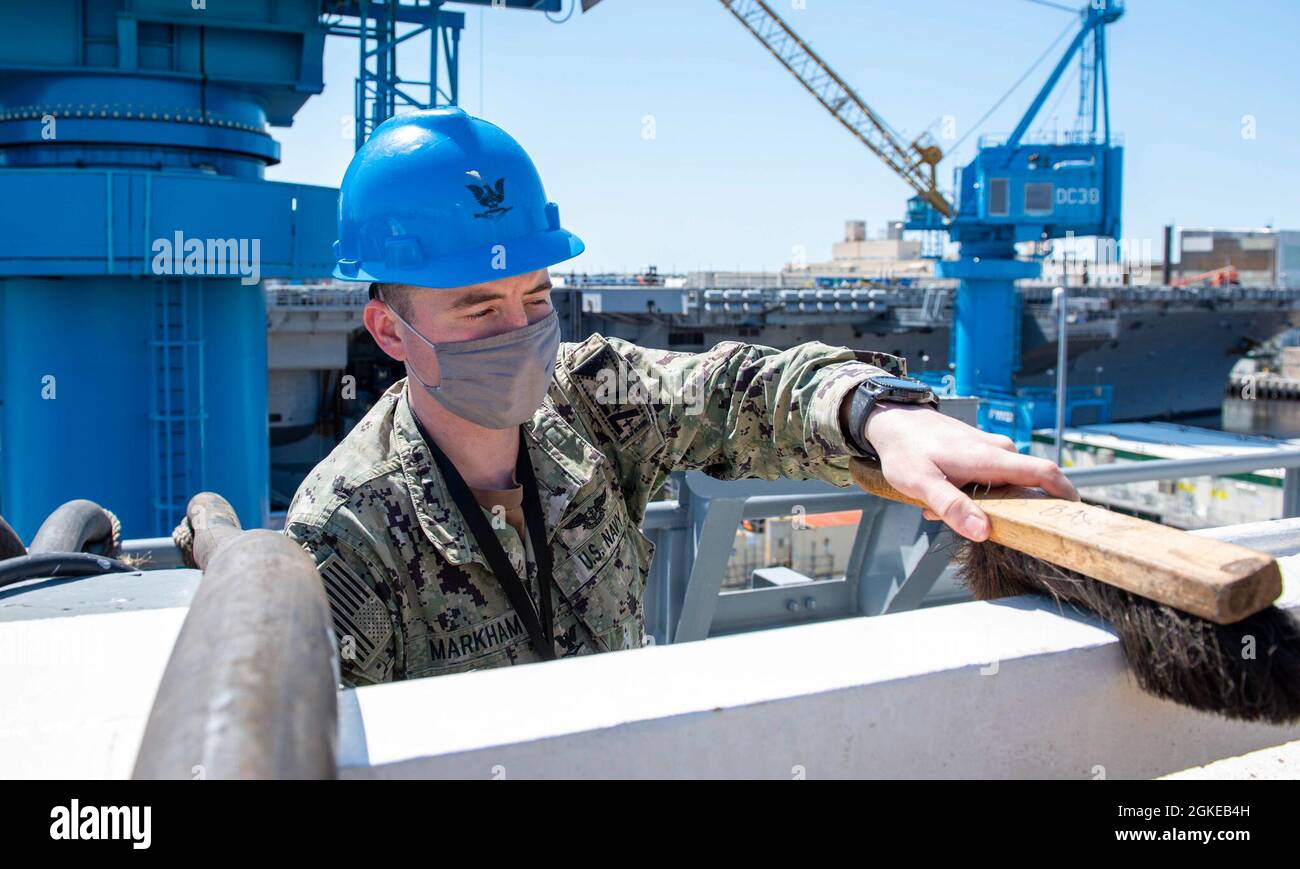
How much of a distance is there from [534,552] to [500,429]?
10.9 inches

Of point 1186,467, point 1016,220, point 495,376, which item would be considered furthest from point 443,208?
point 1016,220

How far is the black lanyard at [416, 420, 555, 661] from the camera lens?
6.41 ft

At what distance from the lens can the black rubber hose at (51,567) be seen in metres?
1.77

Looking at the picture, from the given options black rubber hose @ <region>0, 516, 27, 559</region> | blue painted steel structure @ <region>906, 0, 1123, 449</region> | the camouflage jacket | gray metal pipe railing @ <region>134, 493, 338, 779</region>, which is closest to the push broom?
the camouflage jacket

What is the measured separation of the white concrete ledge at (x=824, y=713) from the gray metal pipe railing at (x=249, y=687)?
0.11 meters

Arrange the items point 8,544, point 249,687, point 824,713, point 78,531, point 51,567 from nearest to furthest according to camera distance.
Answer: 1. point 249,687
2. point 824,713
3. point 51,567
4. point 8,544
5. point 78,531

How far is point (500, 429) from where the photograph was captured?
7.08 ft

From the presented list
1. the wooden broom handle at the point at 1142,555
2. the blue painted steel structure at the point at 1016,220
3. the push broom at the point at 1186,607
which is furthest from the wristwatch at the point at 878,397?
the blue painted steel structure at the point at 1016,220

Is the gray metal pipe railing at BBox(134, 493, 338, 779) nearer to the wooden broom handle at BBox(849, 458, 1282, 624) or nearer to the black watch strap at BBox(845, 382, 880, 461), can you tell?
the wooden broom handle at BBox(849, 458, 1282, 624)

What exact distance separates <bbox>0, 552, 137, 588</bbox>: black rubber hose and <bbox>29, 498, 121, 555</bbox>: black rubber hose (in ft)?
2.51

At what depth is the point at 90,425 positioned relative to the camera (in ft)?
27.1

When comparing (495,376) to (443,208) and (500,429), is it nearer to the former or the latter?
(500,429)

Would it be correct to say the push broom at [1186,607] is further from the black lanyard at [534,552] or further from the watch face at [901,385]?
the black lanyard at [534,552]
